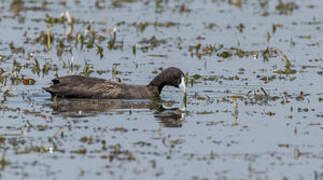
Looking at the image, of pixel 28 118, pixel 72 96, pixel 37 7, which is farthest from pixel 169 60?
pixel 37 7

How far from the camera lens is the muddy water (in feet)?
38.9

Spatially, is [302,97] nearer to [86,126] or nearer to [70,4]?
[86,126]

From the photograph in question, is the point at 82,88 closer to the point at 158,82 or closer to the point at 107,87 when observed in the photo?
the point at 107,87

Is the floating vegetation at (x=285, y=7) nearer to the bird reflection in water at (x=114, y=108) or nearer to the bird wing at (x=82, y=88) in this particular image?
the bird reflection in water at (x=114, y=108)

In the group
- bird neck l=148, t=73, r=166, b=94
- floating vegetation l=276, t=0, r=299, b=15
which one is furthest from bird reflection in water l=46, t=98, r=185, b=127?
floating vegetation l=276, t=0, r=299, b=15

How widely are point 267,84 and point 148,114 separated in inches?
151

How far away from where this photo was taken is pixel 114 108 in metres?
16.0

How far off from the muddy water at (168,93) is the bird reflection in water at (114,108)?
35 mm

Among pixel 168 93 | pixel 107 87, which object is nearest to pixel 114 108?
pixel 107 87

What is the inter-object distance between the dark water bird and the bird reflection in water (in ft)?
0.44

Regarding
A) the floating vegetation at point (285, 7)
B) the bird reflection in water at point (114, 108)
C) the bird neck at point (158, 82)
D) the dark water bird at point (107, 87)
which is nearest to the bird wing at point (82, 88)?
the dark water bird at point (107, 87)

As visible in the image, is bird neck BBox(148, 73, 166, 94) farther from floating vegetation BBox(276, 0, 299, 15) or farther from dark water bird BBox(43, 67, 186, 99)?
floating vegetation BBox(276, 0, 299, 15)

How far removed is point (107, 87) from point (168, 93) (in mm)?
1783

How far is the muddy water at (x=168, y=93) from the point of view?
11859mm
